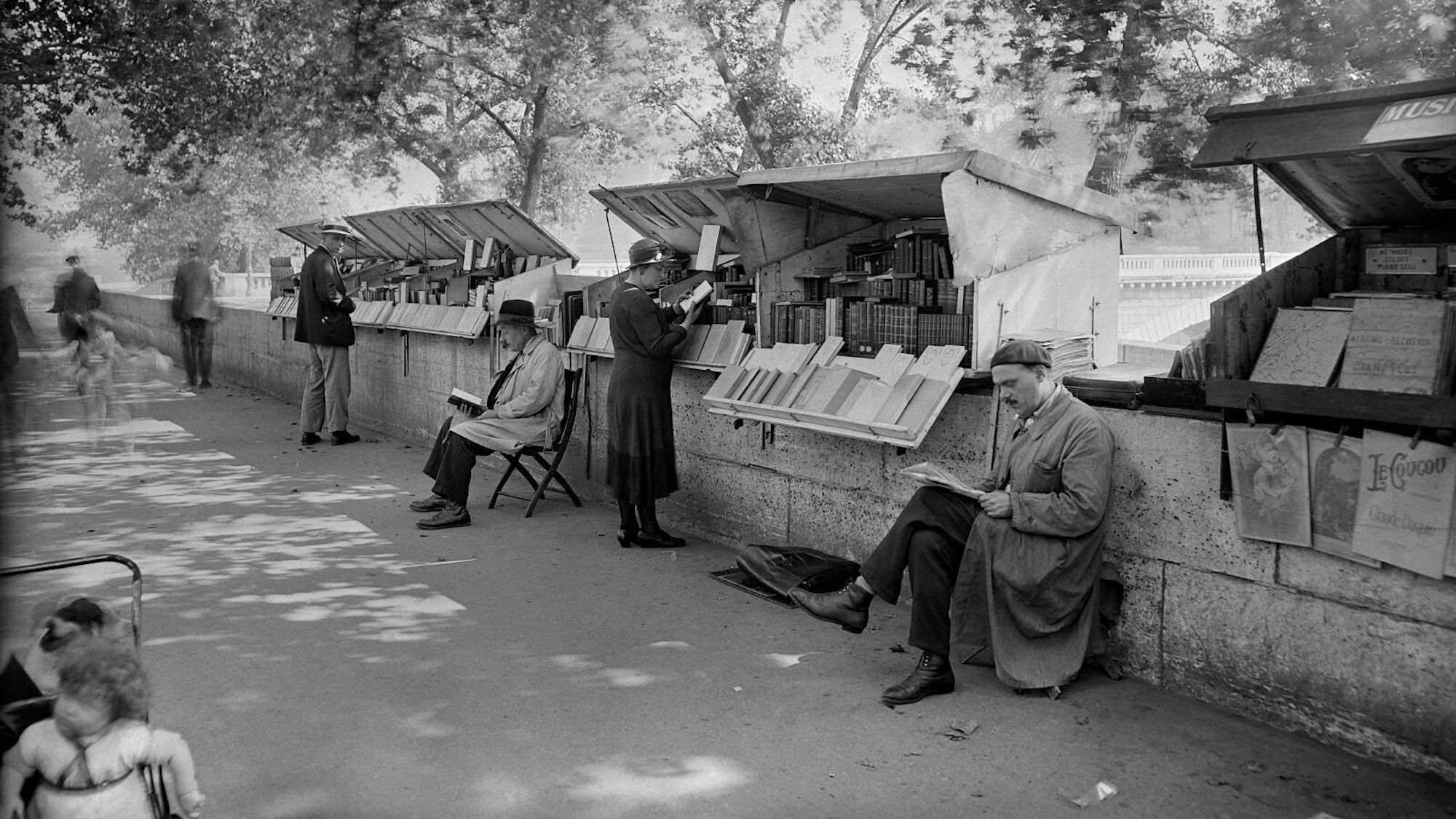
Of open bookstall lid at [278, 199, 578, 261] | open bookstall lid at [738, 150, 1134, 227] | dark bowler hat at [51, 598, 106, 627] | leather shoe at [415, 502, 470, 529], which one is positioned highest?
open bookstall lid at [278, 199, 578, 261]

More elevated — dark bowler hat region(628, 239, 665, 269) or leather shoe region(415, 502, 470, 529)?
dark bowler hat region(628, 239, 665, 269)

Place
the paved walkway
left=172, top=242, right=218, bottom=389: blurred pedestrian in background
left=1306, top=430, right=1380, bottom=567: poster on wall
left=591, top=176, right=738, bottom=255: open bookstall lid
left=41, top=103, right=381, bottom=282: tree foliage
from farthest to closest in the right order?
left=41, top=103, right=381, bottom=282: tree foliage
left=172, top=242, right=218, bottom=389: blurred pedestrian in background
left=591, top=176, right=738, bottom=255: open bookstall lid
left=1306, top=430, right=1380, bottom=567: poster on wall
the paved walkway

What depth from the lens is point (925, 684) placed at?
472 cm

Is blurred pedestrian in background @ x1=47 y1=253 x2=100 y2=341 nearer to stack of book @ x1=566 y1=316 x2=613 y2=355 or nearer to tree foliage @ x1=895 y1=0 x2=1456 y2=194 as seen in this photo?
stack of book @ x1=566 y1=316 x2=613 y2=355

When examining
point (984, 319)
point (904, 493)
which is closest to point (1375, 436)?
point (984, 319)

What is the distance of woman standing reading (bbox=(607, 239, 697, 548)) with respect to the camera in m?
7.14

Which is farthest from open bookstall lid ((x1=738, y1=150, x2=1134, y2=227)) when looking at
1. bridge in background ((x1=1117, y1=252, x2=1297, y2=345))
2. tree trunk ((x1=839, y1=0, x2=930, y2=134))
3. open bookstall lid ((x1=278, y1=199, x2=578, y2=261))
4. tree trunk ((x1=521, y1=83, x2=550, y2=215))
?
bridge in background ((x1=1117, y1=252, x2=1297, y2=345))

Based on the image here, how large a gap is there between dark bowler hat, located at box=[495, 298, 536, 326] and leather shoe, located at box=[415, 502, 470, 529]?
132cm

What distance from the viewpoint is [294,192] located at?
37.6m

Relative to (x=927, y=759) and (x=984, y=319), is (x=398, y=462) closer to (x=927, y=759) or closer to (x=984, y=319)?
(x=984, y=319)

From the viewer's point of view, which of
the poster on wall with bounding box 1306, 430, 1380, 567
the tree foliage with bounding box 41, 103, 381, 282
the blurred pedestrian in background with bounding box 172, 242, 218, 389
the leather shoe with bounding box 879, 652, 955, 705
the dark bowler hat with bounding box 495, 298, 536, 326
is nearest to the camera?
the poster on wall with bounding box 1306, 430, 1380, 567

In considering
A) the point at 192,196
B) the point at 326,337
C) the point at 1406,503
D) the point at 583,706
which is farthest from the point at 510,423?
the point at 192,196

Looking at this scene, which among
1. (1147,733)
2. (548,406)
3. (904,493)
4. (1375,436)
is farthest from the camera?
(548,406)

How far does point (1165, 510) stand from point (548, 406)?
4.58 meters
